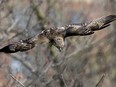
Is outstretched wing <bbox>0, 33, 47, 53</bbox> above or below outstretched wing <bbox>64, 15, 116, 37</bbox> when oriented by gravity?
below

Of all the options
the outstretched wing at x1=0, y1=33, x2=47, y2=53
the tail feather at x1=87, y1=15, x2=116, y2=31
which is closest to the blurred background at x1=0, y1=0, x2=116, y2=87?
the outstretched wing at x1=0, y1=33, x2=47, y2=53

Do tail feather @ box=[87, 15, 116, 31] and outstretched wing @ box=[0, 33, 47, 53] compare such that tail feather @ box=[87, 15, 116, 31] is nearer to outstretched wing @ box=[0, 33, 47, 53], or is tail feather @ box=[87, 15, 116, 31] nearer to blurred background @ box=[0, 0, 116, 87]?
outstretched wing @ box=[0, 33, 47, 53]

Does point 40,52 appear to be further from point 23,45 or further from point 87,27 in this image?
point 87,27

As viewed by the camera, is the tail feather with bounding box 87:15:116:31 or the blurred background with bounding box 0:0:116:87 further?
the blurred background with bounding box 0:0:116:87

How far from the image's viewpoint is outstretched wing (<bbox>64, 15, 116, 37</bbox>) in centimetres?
582

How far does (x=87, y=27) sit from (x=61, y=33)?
0.26 meters

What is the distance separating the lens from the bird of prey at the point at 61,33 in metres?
5.83

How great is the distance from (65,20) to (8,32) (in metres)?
4.52

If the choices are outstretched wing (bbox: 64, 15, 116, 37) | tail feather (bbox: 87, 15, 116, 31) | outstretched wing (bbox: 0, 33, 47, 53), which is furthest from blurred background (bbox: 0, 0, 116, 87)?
tail feather (bbox: 87, 15, 116, 31)

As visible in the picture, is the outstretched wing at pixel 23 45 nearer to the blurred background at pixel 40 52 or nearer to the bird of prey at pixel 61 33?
the bird of prey at pixel 61 33

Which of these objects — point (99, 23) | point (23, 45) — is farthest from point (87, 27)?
point (23, 45)

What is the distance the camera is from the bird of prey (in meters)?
5.83

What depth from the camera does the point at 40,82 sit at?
355 inches

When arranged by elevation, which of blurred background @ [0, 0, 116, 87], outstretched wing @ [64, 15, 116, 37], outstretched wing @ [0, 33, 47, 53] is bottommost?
blurred background @ [0, 0, 116, 87]
